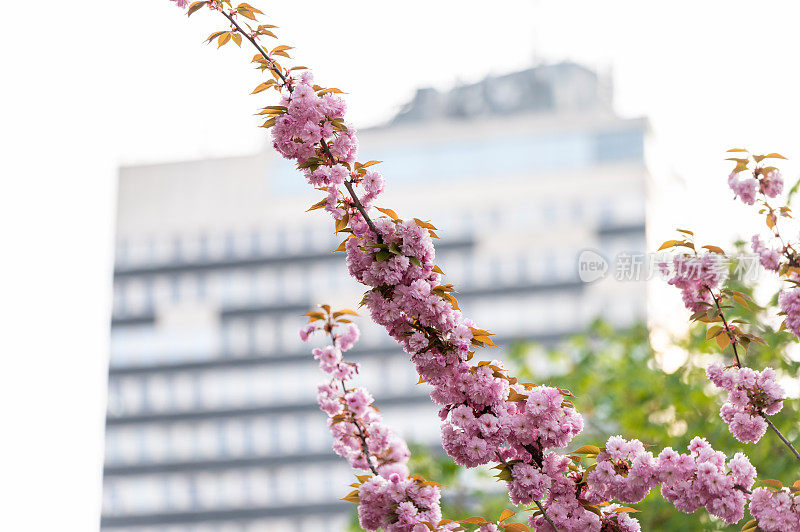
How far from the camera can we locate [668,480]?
201 cm

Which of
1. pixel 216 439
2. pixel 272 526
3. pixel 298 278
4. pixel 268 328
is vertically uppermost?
pixel 298 278

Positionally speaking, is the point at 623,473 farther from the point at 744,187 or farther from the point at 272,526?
the point at 272,526

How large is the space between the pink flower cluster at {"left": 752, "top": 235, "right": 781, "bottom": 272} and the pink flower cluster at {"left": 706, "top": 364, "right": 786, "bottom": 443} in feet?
0.79

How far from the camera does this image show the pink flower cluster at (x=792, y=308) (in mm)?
2115

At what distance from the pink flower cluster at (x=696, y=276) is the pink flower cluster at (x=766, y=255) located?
91mm

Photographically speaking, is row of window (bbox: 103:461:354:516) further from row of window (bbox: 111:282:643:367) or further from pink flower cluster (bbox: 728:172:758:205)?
pink flower cluster (bbox: 728:172:758:205)

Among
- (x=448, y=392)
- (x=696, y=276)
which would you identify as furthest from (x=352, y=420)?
(x=696, y=276)

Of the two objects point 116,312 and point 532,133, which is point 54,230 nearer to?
point 532,133

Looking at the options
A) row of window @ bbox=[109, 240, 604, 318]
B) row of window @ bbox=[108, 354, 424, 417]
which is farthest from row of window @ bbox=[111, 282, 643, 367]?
row of window @ bbox=[108, 354, 424, 417]

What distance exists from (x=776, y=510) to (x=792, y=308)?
0.45 metres

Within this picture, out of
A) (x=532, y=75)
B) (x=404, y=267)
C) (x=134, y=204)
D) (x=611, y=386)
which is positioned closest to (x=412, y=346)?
(x=404, y=267)

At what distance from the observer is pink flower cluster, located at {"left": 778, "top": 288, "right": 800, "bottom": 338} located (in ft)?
6.94

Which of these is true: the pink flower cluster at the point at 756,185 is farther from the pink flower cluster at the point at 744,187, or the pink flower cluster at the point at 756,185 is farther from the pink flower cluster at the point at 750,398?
the pink flower cluster at the point at 750,398

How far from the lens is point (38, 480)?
2678 millimetres
